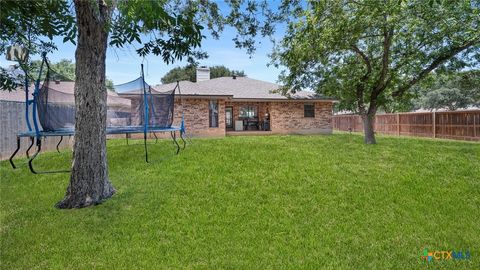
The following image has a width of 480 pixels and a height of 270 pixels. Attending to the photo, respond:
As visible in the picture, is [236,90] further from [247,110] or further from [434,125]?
[434,125]

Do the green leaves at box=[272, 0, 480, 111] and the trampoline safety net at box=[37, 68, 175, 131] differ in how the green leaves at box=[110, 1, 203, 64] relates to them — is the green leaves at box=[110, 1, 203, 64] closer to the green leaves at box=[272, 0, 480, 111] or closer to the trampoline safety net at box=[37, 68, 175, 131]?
the trampoline safety net at box=[37, 68, 175, 131]

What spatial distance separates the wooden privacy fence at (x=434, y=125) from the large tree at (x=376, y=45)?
13.7ft

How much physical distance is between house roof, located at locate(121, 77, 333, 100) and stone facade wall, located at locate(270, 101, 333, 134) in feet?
2.01

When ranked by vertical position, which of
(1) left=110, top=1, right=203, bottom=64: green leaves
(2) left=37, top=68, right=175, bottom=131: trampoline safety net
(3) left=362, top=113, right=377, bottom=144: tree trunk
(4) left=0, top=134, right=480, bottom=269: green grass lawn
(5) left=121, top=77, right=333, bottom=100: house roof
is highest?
(5) left=121, top=77, right=333, bottom=100: house roof

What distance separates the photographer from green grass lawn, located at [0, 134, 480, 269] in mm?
3139

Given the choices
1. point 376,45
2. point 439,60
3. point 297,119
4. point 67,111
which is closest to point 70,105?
point 67,111

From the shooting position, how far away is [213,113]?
17.9 m

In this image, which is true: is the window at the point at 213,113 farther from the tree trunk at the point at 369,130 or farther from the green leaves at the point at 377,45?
the tree trunk at the point at 369,130

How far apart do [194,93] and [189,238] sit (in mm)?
14370

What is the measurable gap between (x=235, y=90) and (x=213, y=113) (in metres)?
3.24

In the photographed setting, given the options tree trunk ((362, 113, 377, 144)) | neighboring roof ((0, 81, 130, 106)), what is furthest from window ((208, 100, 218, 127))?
tree trunk ((362, 113, 377, 144))

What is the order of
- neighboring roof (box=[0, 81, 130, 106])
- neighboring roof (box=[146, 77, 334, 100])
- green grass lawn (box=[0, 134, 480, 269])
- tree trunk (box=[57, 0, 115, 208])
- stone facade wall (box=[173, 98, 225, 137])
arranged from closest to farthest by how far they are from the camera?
1. green grass lawn (box=[0, 134, 480, 269])
2. tree trunk (box=[57, 0, 115, 208])
3. neighboring roof (box=[0, 81, 130, 106])
4. stone facade wall (box=[173, 98, 225, 137])
5. neighboring roof (box=[146, 77, 334, 100])

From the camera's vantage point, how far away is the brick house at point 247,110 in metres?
17.5

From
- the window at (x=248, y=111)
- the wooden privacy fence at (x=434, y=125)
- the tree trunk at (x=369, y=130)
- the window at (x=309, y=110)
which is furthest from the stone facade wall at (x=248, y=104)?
the wooden privacy fence at (x=434, y=125)
